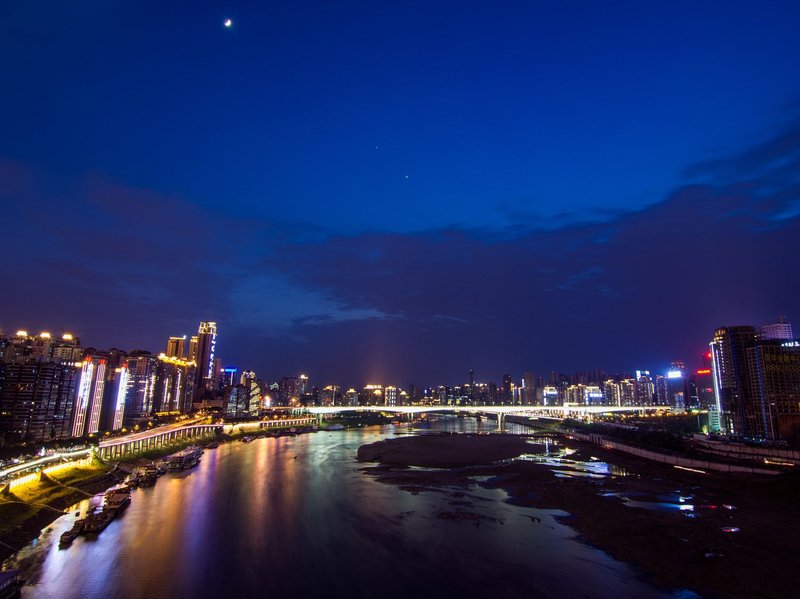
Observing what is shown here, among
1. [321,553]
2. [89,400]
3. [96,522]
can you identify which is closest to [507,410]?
[89,400]

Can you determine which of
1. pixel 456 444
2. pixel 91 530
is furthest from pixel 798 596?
pixel 456 444

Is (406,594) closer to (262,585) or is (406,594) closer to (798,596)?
(262,585)

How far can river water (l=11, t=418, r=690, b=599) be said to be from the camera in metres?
21.4

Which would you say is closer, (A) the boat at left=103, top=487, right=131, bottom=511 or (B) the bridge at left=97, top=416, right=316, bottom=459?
(A) the boat at left=103, top=487, right=131, bottom=511

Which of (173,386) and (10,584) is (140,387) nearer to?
(173,386)

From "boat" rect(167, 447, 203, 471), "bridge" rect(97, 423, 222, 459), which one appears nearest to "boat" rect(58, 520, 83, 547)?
"boat" rect(167, 447, 203, 471)

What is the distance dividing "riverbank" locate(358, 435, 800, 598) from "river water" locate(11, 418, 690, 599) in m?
2.07

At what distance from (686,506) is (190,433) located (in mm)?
85121

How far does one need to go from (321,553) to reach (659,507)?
25988mm

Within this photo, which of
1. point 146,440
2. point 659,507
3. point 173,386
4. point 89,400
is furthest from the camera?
point 173,386

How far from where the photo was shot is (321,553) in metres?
26.0

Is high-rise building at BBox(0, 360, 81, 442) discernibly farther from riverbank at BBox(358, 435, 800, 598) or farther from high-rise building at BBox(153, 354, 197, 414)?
high-rise building at BBox(153, 354, 197, 414)

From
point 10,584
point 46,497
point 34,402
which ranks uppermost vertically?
point 34,402

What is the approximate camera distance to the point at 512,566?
2380 cm
